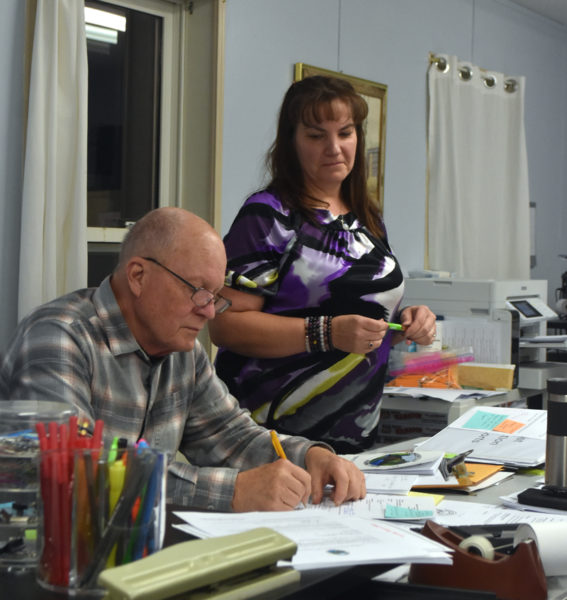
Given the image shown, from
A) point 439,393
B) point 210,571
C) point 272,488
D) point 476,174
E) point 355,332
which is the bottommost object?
point 439,393

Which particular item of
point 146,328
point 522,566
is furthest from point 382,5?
point 522,566

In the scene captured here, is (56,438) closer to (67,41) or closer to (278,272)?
(278,272)

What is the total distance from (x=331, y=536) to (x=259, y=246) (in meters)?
1.09

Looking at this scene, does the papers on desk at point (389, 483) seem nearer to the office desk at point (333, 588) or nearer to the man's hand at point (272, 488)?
the man's hand at point (272, 488)

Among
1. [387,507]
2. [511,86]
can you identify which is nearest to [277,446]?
[387,507]

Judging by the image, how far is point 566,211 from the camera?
663 centimetres

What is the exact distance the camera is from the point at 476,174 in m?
5.38

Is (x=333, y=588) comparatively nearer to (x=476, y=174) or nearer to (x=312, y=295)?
(x=312, y=295)

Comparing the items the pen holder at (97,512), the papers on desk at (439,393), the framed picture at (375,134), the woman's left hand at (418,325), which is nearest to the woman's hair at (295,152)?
the woman's left hand at (418,325)

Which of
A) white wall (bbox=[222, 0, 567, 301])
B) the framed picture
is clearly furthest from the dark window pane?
the framed picture

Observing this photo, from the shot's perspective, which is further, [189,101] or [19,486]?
[189,101]

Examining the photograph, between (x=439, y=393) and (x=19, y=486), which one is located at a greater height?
(x=19, y=486)

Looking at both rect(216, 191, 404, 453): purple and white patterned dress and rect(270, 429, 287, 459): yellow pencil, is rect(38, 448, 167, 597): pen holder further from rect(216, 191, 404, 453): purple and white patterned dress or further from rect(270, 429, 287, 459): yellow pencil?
rect(216, 191, 404, 453): purple and white patterned dress

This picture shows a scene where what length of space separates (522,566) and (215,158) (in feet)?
9.05
